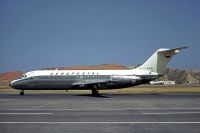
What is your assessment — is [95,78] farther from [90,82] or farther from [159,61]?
[159,61]

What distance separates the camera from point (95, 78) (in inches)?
1826

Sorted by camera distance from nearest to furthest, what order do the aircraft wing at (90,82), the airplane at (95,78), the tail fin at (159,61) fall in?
the aircraft wing at (90,82) → the airplane at (95,78) → the tail fin at (159,61)

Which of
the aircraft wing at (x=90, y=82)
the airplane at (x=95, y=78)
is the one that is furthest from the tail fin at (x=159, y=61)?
the aircraft wing at (x=90, y=82)

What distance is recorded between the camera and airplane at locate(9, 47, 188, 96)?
148 feet

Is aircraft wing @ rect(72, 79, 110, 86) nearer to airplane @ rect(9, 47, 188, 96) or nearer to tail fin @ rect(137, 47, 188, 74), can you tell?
airplane @ rect(9, 47, 188, 96)

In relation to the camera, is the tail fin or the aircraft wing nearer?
the aircraft wing

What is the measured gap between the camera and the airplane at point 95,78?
4519 cm

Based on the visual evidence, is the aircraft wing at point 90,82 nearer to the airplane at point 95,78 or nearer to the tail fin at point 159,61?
the airplane at point 95,78

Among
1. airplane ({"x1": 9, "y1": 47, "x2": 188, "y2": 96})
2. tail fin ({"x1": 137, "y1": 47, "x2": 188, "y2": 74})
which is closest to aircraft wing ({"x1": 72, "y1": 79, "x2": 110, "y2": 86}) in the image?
airplane ({"x1": 9, "y1": 47, "x2": 188, "y2": 96})

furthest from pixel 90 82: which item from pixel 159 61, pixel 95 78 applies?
→ pixel 159 61

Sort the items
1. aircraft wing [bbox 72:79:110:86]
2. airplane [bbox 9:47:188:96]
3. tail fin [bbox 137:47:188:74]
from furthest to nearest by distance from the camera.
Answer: tail fin [bbox 137:47:188:74], airplane [bbox 9:47:188:96], aircraft wing [bbox 72:79:110:86]

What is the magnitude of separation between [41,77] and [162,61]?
56.7 feet

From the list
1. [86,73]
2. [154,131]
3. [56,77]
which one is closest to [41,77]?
[56,77]

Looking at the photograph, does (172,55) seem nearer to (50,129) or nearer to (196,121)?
(196,121)
